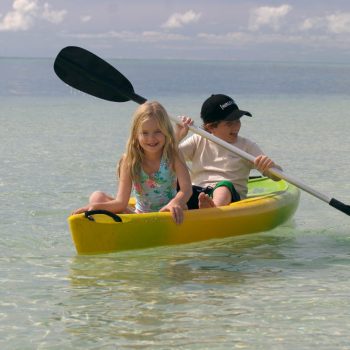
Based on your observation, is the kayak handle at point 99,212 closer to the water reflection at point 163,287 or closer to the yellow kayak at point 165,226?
the yellow kayak at point 165,226

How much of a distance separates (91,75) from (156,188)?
1180 mm

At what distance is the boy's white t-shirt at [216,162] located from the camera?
18.0ft

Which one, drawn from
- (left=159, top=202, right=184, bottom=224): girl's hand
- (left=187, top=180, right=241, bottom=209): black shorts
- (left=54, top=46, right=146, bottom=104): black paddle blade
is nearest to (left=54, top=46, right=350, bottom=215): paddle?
(left=54, top=46, right=146, bottom=104): black paddle blade

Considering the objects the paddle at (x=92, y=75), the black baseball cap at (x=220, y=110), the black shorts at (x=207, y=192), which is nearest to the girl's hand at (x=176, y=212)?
the black shorts at (x=207, y=192)

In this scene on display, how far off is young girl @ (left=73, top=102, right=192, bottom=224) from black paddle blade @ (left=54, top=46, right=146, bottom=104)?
3.10 ft

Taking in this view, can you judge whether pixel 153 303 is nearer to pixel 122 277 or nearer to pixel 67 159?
pixel 122 277

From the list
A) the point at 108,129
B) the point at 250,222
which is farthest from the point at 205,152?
the point at 108,129

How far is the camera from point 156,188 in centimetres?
486

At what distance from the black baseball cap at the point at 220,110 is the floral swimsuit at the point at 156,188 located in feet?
2.35

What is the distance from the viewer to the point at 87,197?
6926 millimetres

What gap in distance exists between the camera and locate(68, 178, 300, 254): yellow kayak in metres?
4.59

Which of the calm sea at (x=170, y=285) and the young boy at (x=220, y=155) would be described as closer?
the calm sea at (x=170, y=285)

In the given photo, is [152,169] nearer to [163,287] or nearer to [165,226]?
[165,226]

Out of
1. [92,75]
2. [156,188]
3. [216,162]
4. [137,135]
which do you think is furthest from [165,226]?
[92,75]
